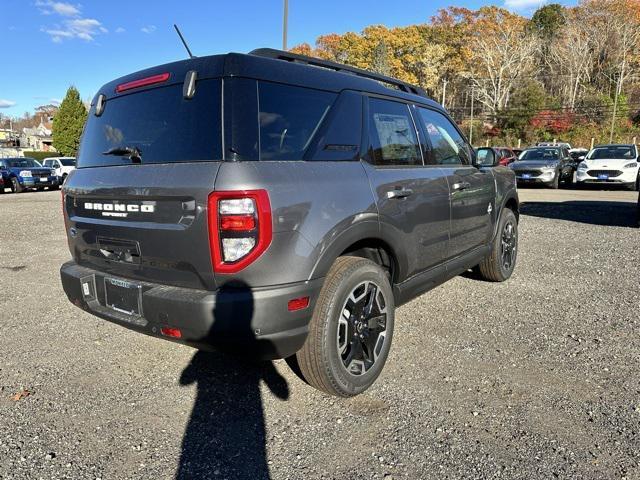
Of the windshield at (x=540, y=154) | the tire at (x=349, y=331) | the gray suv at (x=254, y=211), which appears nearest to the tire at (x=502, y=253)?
the gray suv at (x=254, y=211)

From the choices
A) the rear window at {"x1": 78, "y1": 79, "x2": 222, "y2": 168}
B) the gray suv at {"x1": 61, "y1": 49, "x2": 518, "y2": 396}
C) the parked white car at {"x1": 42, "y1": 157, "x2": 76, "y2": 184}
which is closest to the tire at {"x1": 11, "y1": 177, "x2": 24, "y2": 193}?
the parked white car at {"x1": 42, "y1": 157, "x2": 76, "y2": 184}

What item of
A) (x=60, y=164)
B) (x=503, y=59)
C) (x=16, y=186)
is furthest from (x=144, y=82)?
(x=503, y=59)

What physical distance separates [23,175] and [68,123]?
119 ft

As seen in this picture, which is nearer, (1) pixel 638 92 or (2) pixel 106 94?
(2) pixel 106 94

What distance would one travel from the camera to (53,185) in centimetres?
2292

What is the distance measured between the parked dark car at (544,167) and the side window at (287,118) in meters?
16.1

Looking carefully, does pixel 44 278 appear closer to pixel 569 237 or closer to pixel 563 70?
pixel 569 237

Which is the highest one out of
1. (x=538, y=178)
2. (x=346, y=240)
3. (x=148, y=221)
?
(x=148, y=221)

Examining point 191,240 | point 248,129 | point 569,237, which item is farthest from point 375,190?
point 569,237

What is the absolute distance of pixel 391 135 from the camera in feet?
11.2

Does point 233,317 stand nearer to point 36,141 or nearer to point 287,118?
point 287,118

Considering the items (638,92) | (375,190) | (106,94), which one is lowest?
(375,190)

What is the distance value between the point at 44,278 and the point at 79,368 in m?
3.02

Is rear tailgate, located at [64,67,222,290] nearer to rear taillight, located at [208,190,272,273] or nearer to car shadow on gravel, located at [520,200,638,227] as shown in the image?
rear taillight, located at [208,190,272,273]
